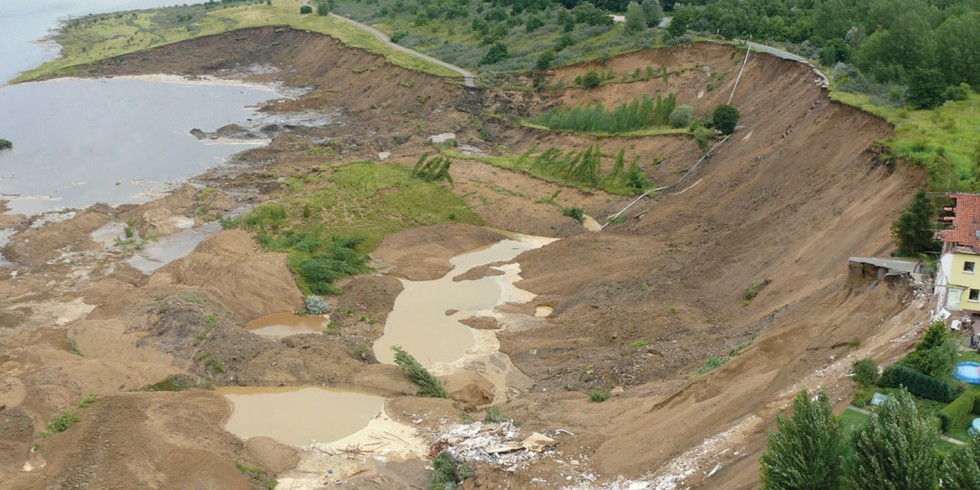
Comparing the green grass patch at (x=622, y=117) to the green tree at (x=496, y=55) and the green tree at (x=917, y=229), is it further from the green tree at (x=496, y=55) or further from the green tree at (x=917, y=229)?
the green tree at (x=917, y=229)

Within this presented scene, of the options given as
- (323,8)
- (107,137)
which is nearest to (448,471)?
(107,137)

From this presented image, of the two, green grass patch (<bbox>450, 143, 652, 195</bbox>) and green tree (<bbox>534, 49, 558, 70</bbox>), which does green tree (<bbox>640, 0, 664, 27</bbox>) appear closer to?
green tree (<bbox>534, 49, 558, 70</bbox>)

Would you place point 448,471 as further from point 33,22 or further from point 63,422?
point 33,22

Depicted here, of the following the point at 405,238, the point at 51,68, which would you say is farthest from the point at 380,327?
the point at 51,68

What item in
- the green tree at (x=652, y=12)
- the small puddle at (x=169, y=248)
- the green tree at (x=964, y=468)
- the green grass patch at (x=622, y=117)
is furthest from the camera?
the green tree at (x=652, y=12)

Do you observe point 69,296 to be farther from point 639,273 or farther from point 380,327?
point 639,273

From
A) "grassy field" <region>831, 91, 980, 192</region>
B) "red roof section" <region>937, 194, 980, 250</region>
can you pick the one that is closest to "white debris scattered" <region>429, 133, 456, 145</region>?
"grassy field" <region>831, 91, 980, 192</region>

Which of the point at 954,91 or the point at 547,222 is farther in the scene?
the point at 547,222

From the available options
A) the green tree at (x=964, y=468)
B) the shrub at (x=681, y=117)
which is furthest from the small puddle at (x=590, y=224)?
the green tree at (x=964, y=468)
